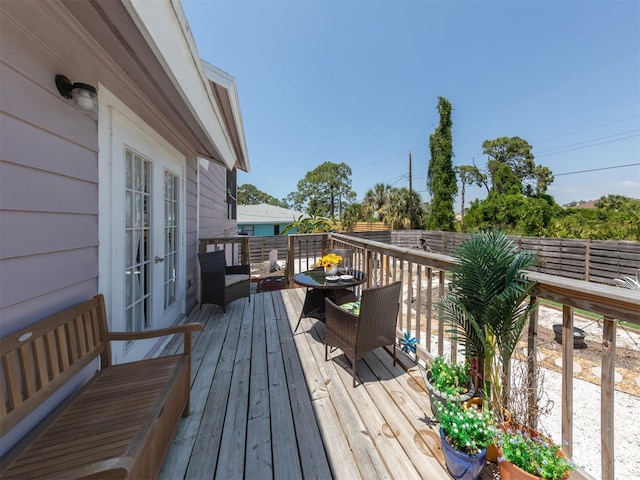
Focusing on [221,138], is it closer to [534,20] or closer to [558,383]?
[558,383]

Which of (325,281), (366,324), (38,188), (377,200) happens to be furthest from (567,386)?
(377,200)

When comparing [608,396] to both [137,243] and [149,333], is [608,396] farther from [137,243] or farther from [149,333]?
[137,243]

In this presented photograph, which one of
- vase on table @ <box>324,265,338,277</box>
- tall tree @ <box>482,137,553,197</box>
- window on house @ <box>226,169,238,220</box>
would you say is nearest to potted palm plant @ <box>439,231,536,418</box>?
vase on table @ <box>324,265,338,277</box>

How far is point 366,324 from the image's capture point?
6.65ft

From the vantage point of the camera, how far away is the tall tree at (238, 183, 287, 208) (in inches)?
1543

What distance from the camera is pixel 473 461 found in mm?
1233

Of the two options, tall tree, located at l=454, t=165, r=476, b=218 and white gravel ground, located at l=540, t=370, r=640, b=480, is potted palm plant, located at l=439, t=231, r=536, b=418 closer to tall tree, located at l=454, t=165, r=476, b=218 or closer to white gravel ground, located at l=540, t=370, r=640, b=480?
white gravel ground, located at l=540, t=370, r=640, b=480

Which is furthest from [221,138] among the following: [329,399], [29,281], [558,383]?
[558,383]

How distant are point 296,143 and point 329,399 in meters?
23.9

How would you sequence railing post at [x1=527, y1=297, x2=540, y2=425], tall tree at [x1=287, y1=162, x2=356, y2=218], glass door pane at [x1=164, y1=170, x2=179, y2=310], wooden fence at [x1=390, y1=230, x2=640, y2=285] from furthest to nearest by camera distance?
tall tree at [x1=287, y1=162, x2=356, y2=218], wooden fence at [x1=390, y1=230, x2=640, y2=285], glass door pane at [x1=164, y1=170, x2=179, y2=310], railing post at [x1=527, y1=297, x2=540, y2=425]

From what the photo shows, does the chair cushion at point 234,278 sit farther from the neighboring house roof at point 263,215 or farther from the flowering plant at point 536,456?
the neighboring house roof at point 263,215

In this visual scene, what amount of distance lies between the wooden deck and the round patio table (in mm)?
339

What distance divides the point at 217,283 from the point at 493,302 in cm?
320

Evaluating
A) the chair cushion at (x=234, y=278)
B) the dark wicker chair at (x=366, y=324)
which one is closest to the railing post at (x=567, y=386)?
the dark wicker chair at (x=366, y=324)
